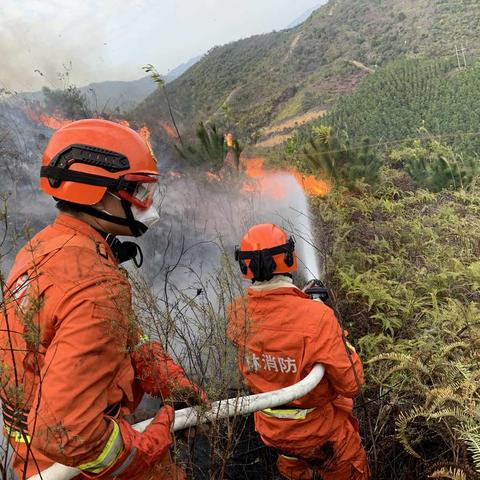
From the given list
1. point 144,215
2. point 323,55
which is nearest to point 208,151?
point 144,215

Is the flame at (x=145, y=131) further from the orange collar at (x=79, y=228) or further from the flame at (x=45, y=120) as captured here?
the orange collar at (x=79, y=228)

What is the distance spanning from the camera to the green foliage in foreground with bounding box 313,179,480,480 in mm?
2223

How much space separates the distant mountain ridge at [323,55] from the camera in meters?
30.5

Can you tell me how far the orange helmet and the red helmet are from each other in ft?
2.85

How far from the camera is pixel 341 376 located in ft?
7.02

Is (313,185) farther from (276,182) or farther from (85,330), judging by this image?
(85,330)

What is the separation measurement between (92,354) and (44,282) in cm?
30

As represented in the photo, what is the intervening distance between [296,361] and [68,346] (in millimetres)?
1352

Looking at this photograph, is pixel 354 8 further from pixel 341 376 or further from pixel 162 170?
pixel 341 376

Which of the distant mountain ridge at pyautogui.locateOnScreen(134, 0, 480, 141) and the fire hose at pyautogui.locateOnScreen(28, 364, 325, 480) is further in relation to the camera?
the distant mountain ridge at pyautogui.locateOnScreen(134, 0, 480, 141)

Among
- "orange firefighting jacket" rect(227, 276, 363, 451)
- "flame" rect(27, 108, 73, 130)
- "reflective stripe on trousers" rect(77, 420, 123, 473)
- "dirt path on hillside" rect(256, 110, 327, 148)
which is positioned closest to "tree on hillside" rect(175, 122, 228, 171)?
"flame" rect(27, 108, 73, 130)

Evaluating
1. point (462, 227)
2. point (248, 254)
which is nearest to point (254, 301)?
point (248, 254)

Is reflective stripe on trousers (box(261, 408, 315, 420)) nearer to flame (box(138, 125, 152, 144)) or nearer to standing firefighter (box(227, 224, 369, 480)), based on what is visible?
standing firefighter (box(227, 224, 369, 480))

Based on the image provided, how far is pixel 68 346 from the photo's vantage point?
1225mm
